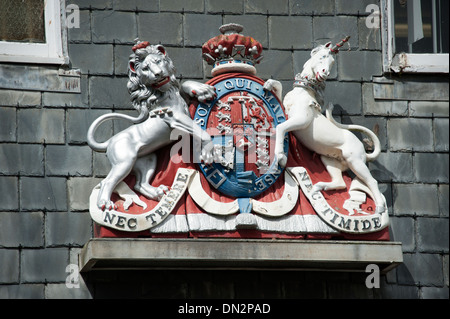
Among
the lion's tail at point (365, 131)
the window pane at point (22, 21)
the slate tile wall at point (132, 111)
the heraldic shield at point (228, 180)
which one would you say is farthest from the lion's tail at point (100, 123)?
the lion's tail at point (365, 131)

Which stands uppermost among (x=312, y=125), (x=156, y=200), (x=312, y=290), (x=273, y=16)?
(x=273, y=16)

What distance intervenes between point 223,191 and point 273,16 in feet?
6.63

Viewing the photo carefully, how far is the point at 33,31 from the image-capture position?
10859mm

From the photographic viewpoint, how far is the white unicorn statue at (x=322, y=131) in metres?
10.1

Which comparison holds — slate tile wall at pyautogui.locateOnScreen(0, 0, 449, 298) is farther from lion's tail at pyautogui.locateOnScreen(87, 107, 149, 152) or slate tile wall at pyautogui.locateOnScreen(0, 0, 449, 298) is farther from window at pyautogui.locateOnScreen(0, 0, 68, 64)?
lion's tail at pyautogui.locateOnScreen(87, 107, 149, 152)

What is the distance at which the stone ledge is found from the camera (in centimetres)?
A: 950

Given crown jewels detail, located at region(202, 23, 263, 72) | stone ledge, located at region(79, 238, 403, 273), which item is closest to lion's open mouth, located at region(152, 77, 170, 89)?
crown jewels detail, located at region(202, 23, 263, 72)

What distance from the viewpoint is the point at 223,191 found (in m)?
9.86

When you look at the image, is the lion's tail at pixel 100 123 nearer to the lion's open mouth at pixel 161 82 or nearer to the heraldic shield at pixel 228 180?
the heraldic shield at pixel 228 180

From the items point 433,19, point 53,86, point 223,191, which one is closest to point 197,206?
point 223,191

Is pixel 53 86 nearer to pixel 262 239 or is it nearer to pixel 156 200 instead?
pixel 156 200

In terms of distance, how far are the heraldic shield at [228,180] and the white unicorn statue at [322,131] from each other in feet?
0.19

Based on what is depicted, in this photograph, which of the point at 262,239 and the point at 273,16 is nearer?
the point at 262,239

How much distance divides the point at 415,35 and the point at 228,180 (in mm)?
2577
